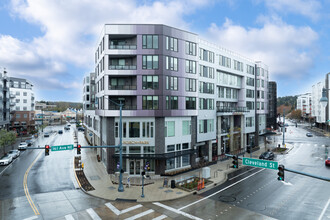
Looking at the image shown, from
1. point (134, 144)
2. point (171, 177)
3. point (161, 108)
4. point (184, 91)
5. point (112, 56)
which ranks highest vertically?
point (112, 56)

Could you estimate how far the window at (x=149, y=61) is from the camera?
32469mm

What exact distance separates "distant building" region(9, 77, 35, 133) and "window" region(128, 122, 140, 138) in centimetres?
6979

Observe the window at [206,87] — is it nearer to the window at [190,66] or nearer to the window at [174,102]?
the window at [190,66]

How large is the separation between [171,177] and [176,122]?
824 centimetres

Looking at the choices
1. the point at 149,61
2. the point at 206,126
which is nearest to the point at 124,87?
the point at 149,61

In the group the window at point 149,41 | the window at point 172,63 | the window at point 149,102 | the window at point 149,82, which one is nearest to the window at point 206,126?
the window at point 149,102

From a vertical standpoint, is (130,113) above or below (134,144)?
above

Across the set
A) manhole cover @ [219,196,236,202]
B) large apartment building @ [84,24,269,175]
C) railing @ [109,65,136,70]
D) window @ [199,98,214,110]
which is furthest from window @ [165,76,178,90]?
manhole cover @ [219,196,236,202]

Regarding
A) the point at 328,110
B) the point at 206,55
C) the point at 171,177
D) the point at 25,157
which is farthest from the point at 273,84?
the point at 25,157

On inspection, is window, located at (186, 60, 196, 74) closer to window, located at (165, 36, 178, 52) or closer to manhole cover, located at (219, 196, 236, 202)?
window, located at (165, 36, 178, 52)

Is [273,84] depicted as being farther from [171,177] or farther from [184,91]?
[171,177]

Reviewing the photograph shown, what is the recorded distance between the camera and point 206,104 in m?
41.1

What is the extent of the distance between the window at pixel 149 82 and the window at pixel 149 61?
160cm

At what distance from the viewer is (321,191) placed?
83.7 ft
